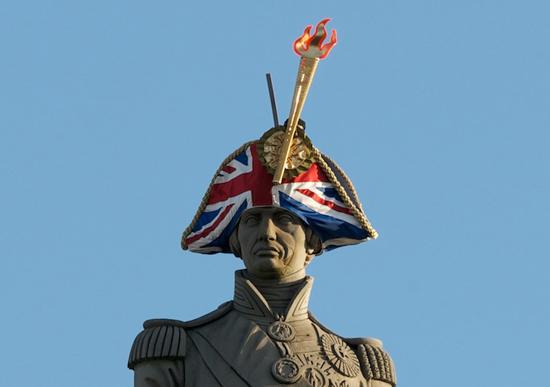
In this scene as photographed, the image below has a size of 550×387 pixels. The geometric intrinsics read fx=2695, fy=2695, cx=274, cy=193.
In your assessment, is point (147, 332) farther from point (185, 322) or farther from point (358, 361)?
point (358, 361)

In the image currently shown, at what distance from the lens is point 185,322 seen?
33.3 meters

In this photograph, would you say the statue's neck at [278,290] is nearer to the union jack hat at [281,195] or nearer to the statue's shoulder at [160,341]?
the union jack hat at [281,195]

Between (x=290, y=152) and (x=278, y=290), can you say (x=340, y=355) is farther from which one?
(x=290, y=152)

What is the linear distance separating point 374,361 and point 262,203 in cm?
241

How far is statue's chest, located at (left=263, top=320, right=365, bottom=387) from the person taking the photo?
1281 inches

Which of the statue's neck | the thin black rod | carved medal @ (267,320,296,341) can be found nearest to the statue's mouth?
the statue's neck

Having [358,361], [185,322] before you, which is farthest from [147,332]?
[358,361]

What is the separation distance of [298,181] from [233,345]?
2310 mm

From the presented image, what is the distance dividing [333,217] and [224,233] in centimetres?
138

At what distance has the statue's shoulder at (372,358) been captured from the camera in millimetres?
33406

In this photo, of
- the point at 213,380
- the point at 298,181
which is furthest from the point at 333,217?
the point at 213,380

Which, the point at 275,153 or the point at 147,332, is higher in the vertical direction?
the point at 275,153

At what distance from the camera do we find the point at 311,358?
32906mm

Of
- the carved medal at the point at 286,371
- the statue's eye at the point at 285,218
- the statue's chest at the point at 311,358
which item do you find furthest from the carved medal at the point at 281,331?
the statue's eye at the point at 285,218
